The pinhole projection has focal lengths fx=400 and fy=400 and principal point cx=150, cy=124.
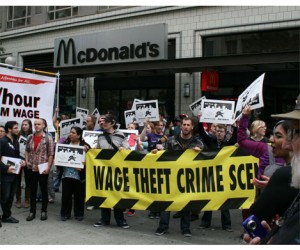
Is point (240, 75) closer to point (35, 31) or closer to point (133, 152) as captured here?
point (133, 152)

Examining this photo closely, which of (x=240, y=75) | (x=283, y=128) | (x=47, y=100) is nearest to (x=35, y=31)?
(x=240, y=75)

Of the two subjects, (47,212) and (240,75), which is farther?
(240,75)

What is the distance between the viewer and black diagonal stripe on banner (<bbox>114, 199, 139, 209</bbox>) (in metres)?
6.50

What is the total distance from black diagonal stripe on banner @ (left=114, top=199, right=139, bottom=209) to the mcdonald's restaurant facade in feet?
21.9

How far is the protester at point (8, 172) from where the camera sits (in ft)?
22.3

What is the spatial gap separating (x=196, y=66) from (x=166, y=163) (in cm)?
666

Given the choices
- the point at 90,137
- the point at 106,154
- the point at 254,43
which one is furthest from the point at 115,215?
the point at 254,43

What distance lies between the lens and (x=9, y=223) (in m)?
6.76

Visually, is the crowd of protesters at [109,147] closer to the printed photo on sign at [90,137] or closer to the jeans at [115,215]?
the jeans at [115,215]

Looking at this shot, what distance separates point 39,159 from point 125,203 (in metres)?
1.79

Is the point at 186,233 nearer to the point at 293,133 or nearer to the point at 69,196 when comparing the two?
the point at 69,196

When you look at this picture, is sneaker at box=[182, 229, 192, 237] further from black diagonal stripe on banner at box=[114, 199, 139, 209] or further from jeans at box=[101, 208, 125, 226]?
jeans at box=[101, 208, 125, 226]

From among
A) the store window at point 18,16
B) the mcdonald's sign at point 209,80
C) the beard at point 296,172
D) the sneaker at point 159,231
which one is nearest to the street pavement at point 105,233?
the sneaker at point 159,231

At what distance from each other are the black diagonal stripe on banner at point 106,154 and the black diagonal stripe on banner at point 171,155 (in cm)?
84
